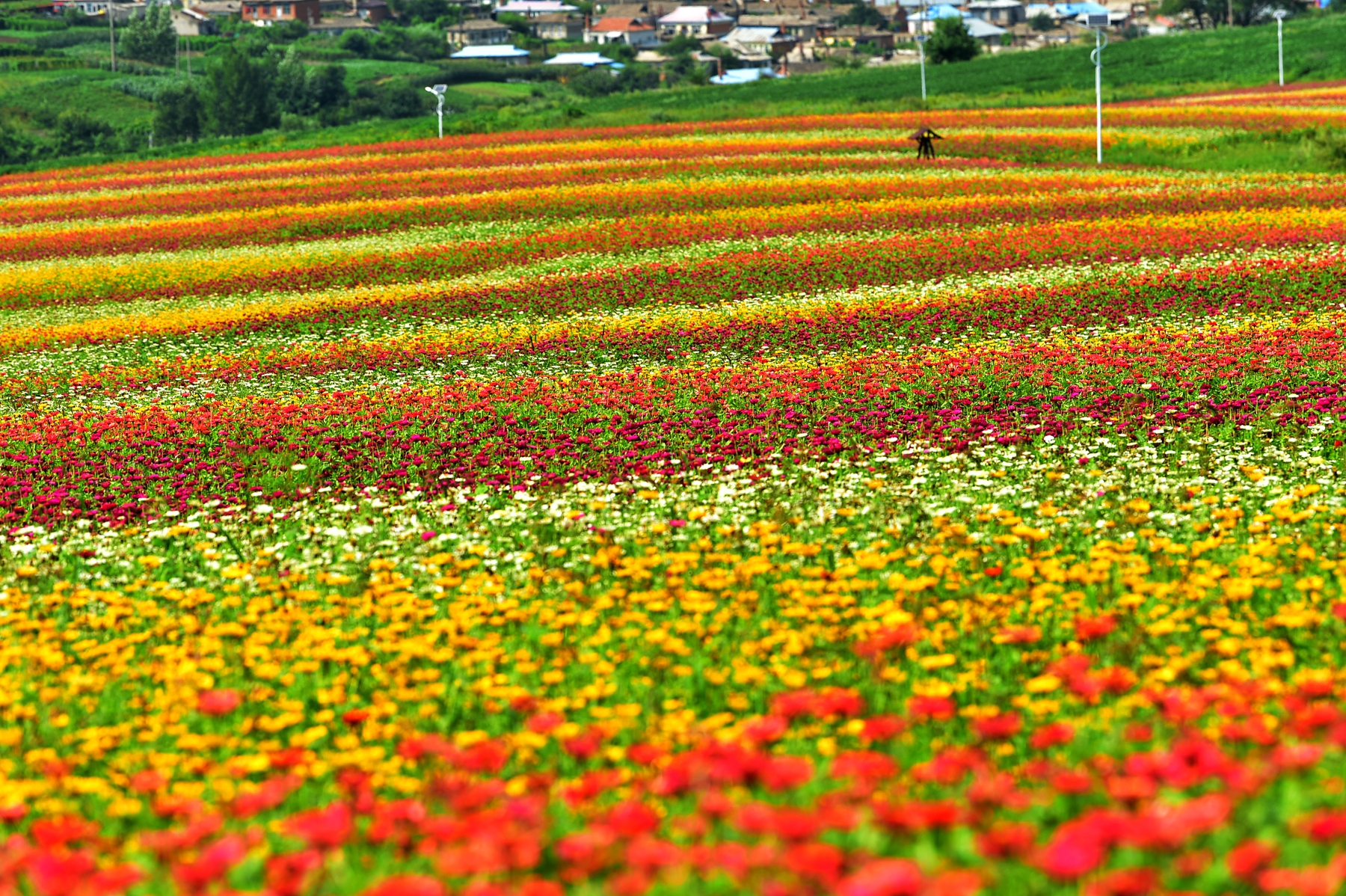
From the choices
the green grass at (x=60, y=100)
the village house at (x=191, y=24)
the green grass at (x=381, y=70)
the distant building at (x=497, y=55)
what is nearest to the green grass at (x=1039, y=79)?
the green grass at (x=60, y=100)

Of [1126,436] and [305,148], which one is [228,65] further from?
[1126,436]

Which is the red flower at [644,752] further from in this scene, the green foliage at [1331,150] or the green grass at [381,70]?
the green grass at [381,70]

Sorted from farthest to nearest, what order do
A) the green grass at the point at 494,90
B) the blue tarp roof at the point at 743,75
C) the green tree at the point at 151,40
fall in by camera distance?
1. the green tree at the point at 151,40
2. the blue tarp roof at the point at 743,75
3. the green grass at the point at 494,90

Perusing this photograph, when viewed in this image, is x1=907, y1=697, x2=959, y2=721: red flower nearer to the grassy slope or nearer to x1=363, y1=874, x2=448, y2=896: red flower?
x1=363, y1=874, x2=448, y2=896: red flower

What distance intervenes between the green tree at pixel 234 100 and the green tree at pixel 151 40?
58345 millimetres

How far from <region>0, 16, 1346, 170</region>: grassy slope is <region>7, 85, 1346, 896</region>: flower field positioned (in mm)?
42288

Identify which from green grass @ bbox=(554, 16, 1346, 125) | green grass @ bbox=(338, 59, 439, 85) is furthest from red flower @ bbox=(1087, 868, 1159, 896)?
green grass @ bbox=(338, 59, 439, 85)

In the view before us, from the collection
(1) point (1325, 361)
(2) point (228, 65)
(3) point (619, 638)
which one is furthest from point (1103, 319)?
(2) point (228, 65)

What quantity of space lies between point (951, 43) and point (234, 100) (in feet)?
164

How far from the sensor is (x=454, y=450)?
14.2m

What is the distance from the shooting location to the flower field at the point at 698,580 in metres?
4.31

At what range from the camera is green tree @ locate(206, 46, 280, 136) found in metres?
106

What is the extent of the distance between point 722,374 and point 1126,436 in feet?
18.6

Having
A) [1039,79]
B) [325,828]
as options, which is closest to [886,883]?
[325,828]
